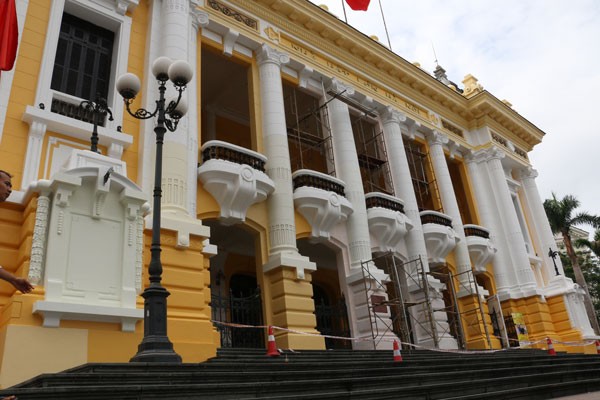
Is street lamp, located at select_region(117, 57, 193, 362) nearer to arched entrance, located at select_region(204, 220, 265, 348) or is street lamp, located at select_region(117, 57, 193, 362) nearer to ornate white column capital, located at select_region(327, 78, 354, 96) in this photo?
arched entrance, located at select_region(204, 220, 265, 348)

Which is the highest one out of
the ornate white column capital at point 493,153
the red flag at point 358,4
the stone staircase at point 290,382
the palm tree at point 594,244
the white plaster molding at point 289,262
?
the red flag at point 358,4

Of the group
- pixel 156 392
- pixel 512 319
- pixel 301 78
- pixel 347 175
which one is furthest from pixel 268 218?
pixel 512 319

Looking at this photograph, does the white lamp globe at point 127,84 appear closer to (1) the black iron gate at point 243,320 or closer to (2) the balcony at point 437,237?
(1) the black iron gate at point 243,320

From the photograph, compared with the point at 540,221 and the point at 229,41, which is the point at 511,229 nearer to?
the point at 540,221

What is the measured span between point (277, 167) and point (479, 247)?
10463 mm

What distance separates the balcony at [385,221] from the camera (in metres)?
16.2

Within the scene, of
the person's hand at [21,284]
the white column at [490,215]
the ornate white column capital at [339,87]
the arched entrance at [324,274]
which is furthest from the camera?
the white column at [490,215]

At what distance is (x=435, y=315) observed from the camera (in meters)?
16.5

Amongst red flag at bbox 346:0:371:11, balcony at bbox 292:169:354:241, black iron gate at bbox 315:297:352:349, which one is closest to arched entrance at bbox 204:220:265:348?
black iron gate at bbox 315:297:352:349

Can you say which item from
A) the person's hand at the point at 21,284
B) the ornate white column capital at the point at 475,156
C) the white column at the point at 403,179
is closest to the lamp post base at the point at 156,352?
the person's hand at the point at 21,284

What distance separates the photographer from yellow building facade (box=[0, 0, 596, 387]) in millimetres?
8430

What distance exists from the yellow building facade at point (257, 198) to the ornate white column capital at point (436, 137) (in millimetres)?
88

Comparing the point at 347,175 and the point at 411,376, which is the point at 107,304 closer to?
the point at 411,376

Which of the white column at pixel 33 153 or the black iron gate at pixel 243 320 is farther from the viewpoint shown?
the black iron gate at pixel 243 320
